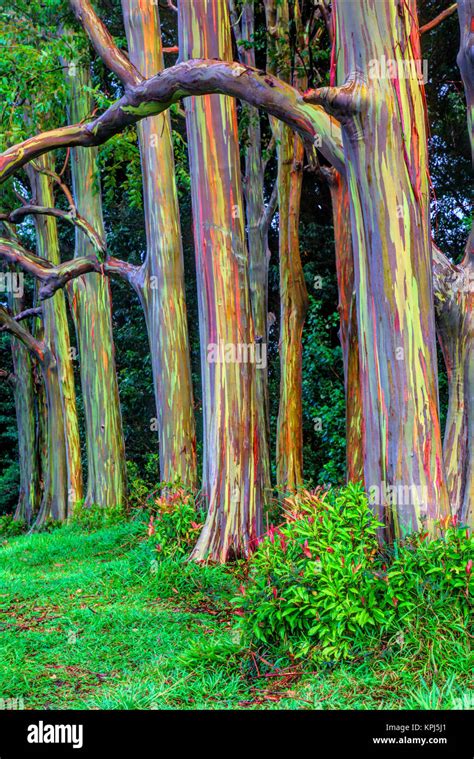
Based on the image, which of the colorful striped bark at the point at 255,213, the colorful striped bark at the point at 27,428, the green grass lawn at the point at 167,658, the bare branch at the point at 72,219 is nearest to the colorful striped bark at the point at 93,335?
the bare branch at the point at 72,219

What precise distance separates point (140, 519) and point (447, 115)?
9.16m

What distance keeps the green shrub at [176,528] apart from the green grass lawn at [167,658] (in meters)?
0.22

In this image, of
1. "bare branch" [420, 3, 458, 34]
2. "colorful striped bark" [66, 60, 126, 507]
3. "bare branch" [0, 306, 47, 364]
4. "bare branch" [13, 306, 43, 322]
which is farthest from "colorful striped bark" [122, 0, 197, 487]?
"bare branch" [0, 306, 47, 364]

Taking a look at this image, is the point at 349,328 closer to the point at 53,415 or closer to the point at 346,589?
the point at 346,589

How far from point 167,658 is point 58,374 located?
10809 mm

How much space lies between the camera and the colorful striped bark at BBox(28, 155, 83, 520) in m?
14.8

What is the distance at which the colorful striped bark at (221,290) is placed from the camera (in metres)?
7.51

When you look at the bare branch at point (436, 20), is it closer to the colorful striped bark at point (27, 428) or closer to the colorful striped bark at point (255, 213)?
the colorful striped bark at point (255, 213)

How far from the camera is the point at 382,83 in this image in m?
4.96

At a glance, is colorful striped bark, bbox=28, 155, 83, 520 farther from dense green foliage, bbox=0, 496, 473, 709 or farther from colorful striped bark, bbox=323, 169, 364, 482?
dense green foliage, bbox=0, 496, 473, 709

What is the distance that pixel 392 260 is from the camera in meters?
4.95

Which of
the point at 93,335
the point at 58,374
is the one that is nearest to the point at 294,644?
the point at 93,335

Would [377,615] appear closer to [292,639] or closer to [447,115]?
[292,639]

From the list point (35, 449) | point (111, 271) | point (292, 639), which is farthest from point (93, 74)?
point (292, 639)
